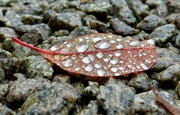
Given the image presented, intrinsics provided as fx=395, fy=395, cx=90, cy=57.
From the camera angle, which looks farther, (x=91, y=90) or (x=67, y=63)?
(x=67, y=63)

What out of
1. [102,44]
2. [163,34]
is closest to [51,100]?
[102,44]

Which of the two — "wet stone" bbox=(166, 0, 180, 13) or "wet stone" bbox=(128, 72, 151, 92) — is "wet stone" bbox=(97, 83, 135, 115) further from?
"wet stone" bbox=(166, 0, 180, 13)

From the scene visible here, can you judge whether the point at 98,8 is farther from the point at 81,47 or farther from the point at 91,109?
the point at 91,109

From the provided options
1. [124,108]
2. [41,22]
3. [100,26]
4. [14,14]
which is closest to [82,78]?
[124,108]

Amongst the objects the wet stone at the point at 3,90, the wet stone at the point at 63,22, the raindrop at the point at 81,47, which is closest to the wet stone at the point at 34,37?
the wet stone at the point at 63,22

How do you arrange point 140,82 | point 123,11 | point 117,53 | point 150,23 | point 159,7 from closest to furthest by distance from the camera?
point 140,82, point 117,53, point 150,23, point 123,11, point 159,7

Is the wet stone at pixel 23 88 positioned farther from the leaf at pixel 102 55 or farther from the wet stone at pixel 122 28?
the wet stone at pixel 122 28
